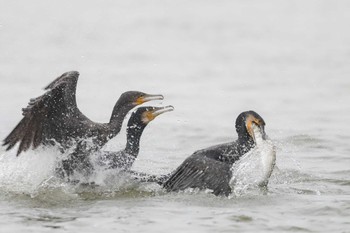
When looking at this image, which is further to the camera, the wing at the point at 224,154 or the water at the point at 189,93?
the wing at the point at 224,154

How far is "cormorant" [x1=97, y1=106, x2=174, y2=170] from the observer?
12117 millimetres

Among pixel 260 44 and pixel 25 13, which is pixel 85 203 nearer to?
pixel 260 44

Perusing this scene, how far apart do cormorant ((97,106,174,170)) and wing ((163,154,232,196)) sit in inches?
28.9

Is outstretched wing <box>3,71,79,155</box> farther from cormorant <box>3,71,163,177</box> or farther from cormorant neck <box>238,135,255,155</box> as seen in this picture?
cormorant neck <box>238,135,255,155</box>

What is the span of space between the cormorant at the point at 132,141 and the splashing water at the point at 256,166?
1002mm

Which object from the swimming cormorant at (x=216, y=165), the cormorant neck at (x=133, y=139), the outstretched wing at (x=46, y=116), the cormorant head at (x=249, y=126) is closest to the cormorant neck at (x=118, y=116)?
the cormorant neck at (x=133, y=139)

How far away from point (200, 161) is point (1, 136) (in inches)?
192

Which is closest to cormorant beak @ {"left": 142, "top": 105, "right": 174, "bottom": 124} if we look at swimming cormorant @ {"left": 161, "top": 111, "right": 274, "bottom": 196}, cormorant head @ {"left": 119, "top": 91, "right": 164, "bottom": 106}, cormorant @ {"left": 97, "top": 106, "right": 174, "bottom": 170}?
cormorant @ {"left": 97, "top": 106, "right": 174, "bottom": 170}

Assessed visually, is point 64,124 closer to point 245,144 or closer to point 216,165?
point 216,165

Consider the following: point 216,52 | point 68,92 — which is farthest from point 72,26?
point 68,92

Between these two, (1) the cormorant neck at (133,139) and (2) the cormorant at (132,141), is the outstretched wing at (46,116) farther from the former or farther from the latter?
(1) the cormorant neck at (133,139)

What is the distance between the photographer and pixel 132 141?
40.5 feet

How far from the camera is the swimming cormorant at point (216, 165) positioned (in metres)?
11.4

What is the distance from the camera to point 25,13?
2677 centimetres
